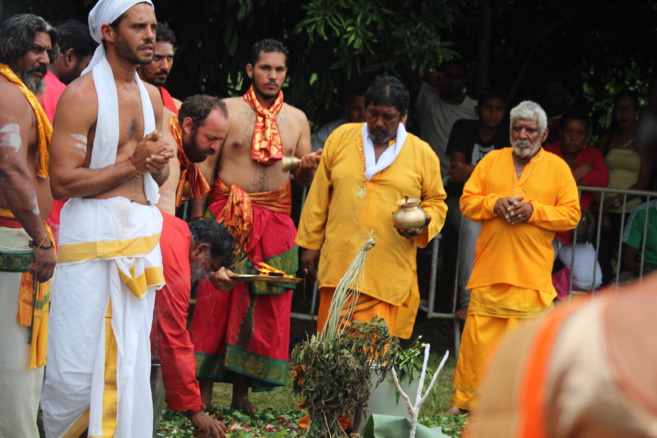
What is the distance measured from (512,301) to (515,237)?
43 centimetres

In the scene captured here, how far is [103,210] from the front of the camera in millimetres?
4117

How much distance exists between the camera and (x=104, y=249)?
4070 mm

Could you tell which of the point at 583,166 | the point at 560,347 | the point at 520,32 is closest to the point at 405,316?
the point at 583,166

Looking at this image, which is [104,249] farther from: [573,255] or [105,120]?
[573,255]

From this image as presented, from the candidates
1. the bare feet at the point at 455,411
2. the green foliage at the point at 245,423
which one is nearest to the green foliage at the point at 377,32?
the bare feet at the point at 455,411

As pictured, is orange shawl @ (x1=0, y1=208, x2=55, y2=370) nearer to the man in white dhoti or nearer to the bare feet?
the man in white dhoti

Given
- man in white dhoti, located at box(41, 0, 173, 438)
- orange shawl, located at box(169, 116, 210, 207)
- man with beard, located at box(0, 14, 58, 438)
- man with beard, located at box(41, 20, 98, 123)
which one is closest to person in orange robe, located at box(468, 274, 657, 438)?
man in white dhoti, located at box(41, 0, 173, 438)

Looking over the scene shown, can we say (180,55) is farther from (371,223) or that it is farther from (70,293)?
(70,293)

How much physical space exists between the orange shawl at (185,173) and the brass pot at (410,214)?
1230 mm

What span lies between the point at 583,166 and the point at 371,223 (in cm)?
265

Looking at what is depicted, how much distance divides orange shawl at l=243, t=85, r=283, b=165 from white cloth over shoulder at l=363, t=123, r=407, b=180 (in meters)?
0.65

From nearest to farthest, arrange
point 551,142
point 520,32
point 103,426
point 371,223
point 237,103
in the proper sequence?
point 103,426 → point 371,223 → point 237,103 → point 551,142 → point 520,32

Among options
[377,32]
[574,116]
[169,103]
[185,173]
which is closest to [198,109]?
[185,173]

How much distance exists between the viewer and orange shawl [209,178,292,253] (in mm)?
6352
